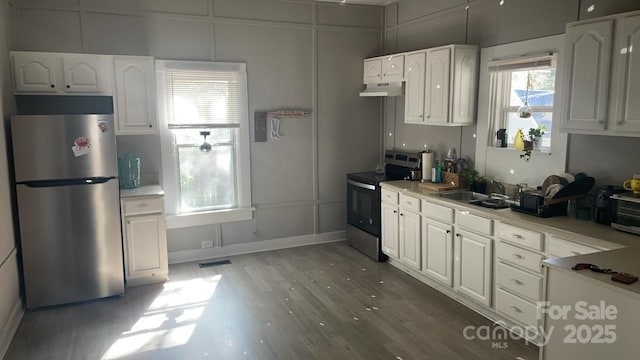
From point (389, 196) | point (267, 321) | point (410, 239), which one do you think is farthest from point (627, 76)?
point (267, 321)

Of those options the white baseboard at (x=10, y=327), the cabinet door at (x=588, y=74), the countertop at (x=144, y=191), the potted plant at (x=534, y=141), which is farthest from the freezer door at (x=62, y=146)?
the cabinet door at (x=588, y=74)

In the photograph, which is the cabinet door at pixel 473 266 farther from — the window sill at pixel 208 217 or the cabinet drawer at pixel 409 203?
the window sill at pixel 208 217

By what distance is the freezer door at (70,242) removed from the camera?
3.90 metres

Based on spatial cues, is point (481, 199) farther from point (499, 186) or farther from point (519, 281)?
point (519, 281)

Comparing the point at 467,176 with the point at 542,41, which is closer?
the point at 542,41

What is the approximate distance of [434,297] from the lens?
421 centimetres

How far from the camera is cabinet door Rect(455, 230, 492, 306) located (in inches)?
145

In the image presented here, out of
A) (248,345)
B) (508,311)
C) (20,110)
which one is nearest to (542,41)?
(508,311)

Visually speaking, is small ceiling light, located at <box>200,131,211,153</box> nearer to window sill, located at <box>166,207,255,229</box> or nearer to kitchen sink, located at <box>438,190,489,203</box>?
window sill, located at <box>166,207,255,229</box>

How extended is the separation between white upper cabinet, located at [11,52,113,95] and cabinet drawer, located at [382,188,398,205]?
2937 mm

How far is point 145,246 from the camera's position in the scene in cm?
443

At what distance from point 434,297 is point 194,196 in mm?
2836

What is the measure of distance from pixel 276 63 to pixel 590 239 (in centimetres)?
383

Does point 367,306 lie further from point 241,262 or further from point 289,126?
point 289,126
